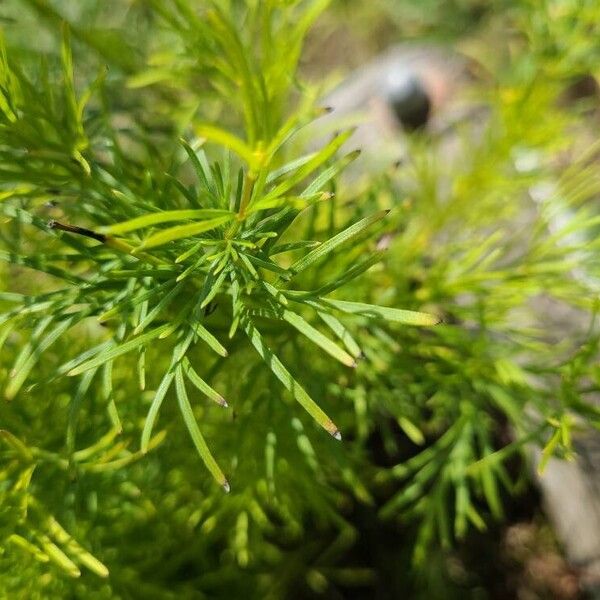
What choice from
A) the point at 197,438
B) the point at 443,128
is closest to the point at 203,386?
the point at 197,438

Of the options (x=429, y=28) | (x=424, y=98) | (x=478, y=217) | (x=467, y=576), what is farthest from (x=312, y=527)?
(x=429, y=28)

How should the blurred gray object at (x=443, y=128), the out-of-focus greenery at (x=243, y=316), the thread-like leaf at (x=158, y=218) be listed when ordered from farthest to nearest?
the blurred gray object at (x=443, y=128) < the out-of-focus greenery at (x=243, y=316) < the thread-like leaf at (x=158, y=218)

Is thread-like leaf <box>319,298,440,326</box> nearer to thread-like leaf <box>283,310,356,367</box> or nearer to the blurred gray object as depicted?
thread-like leaf <box>283,310,356,367</box>

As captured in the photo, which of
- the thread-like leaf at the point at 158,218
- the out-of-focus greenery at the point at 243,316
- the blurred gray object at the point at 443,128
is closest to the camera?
the thread-like leaf at the point at 158,218

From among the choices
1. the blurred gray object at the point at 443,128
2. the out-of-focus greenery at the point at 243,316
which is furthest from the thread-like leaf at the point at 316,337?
the blurred gray object at the point at 443,128

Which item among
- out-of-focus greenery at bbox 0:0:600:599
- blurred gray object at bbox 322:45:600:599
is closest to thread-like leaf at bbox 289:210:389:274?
out-of-focus greenery at bbox 0:0:600:599

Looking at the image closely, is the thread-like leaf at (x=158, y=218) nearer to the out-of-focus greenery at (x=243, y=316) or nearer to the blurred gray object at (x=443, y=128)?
the out-of-focus greenery at (x=243, y=316)

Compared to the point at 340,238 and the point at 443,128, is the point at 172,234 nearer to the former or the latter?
the point at 340,238

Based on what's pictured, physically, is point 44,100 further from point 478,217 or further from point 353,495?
point 353,495

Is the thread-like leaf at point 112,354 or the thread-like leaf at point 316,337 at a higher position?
the thread-like leaf at point 112,354
